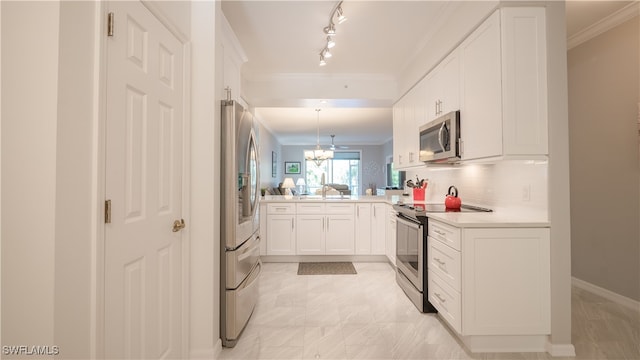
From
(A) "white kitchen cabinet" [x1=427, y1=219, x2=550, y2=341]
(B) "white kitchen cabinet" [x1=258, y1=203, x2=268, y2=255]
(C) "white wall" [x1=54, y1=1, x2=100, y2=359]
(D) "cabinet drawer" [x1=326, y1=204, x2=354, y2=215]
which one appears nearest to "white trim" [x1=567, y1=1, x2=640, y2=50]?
(A) "white kitchen cabinet" [x1=427, y1=219, x2=550, y2=341]

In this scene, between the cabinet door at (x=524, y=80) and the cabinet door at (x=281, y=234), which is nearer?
the cabinet door at (x=524, y=80)

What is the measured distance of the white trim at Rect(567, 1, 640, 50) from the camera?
2451mm

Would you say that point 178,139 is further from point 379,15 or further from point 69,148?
point 379,15

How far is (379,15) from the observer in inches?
101

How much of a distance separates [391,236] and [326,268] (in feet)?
3.14

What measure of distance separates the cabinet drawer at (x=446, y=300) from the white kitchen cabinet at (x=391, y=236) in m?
→ 1.09

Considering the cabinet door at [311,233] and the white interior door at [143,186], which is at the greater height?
the white interior door at [143,186]

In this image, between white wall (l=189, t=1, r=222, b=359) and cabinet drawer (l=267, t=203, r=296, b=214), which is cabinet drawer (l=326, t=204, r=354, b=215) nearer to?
cabinet drawer (l=267, t=203, r=296, b=214)

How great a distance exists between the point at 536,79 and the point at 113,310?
271cm

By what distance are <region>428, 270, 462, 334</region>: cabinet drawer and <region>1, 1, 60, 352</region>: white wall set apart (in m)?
2.09

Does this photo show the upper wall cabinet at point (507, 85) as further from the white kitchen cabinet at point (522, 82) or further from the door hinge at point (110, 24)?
the door hinge at point (110, 24)

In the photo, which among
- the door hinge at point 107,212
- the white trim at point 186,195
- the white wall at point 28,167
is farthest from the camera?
the white trim at point 186,195

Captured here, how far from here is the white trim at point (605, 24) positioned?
2.45m

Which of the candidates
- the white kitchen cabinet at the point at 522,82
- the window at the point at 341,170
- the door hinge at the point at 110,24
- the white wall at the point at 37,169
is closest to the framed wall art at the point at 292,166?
the window at the point at 341,170
